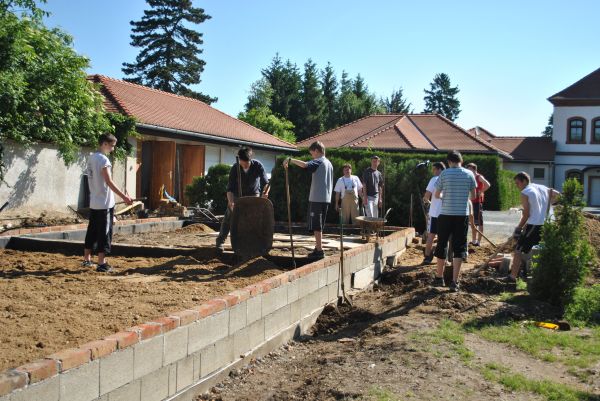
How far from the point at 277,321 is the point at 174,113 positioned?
18.2 meters

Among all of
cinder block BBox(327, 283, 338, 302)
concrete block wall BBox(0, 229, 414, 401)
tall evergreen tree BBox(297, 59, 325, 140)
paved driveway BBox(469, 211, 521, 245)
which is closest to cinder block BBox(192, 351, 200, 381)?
concrete block wall BBox(0, 229, 414, 401)

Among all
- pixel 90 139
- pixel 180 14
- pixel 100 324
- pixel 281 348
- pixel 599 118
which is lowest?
pixel 281 348

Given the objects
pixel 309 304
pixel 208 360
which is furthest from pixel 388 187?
pixel 208 360

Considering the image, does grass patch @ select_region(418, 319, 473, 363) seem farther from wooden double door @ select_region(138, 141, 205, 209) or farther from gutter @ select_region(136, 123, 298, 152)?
wooden double door @ select_region(138, 141, 205, 209)

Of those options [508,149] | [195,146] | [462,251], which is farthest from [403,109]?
[462,251]

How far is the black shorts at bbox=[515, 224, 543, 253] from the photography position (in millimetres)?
8391

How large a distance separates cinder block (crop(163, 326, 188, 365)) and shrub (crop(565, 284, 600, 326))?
4.52m

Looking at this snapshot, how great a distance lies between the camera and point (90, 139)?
1549cm

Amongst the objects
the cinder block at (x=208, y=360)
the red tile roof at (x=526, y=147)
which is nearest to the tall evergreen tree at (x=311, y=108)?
the red tile roof at (x=526, y=147)

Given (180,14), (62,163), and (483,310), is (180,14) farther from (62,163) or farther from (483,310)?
(483,310)

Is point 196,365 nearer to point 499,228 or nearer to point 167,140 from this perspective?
point 499,228

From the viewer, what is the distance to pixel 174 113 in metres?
22.9

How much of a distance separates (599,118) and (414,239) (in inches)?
1400

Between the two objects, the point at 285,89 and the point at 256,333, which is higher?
the point at 285,89
